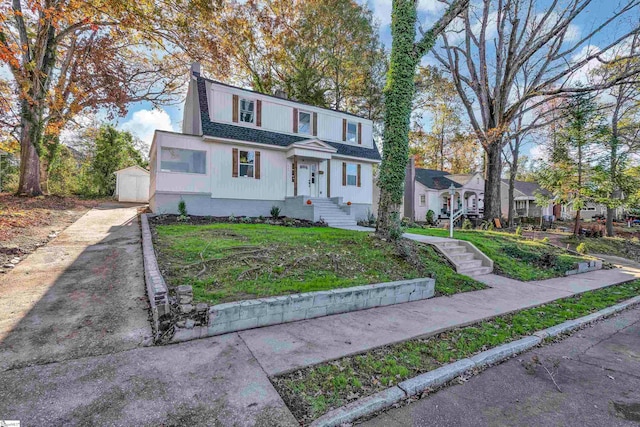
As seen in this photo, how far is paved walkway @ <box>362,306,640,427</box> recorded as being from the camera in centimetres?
233

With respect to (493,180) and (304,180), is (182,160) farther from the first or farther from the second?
(493,180)

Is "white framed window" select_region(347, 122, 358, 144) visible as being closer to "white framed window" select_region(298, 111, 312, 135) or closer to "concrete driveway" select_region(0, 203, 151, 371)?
"white framed window" select_region(298, 111, 312, 135)

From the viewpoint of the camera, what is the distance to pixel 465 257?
836cm

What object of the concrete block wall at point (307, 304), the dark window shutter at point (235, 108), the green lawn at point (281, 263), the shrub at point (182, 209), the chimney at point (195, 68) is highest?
the chimney at point (195, 68)

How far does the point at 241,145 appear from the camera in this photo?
501 inches

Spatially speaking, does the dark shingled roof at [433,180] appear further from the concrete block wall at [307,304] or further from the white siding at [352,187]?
the concrete block wall at [307,304]

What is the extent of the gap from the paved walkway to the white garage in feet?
76.7

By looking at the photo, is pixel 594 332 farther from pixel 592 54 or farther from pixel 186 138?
pixel 592 54

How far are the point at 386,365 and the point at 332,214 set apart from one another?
1056cm

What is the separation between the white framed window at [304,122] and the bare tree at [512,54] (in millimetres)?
8633

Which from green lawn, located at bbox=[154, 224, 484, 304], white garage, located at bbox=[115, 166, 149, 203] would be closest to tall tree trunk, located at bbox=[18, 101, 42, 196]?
white garage, located at bbox=[115, 166, 149, 203]

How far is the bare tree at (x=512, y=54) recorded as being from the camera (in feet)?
45.6

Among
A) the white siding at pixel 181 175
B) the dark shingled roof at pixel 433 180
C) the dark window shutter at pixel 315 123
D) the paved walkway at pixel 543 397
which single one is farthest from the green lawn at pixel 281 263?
the dark shingled roof at pixel 433 180

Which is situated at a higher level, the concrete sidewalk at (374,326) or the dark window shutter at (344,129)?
the dark window shutter at (344,129)
